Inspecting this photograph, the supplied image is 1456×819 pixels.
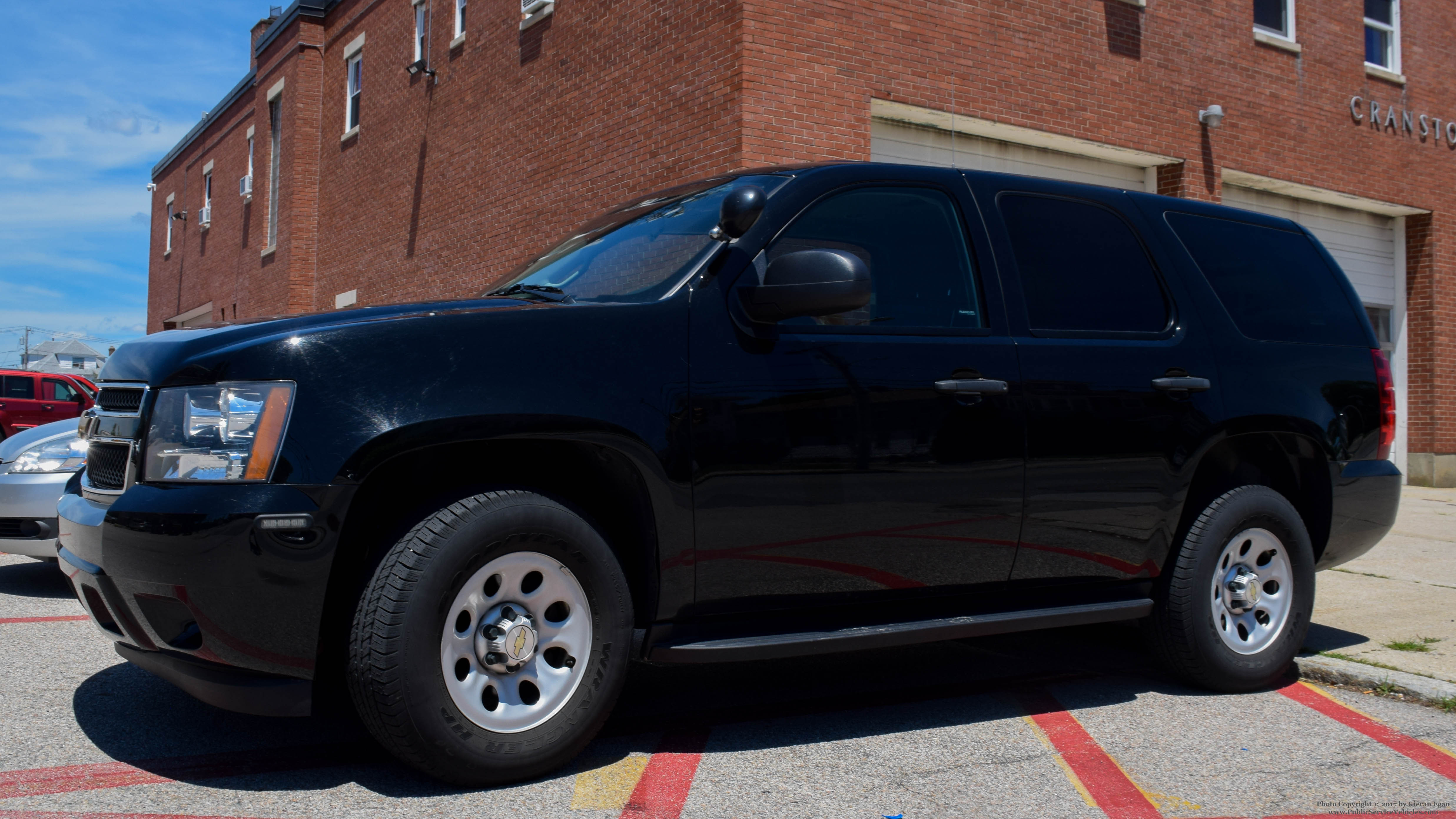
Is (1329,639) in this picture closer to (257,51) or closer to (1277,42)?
(1277,42)

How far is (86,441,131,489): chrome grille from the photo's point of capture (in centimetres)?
317

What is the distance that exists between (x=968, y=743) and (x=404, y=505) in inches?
77.7

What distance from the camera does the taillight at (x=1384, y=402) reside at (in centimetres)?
494

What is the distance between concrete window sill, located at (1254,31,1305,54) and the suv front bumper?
46.8 feet

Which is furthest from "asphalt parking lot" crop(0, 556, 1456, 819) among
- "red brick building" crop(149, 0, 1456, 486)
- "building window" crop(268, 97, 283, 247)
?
"building window" crop(268, 97, 283, 247)

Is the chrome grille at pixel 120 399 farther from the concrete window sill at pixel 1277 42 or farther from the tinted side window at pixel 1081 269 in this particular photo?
the concrete window sill at pixel 1277 42

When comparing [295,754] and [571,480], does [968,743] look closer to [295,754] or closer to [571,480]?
[571,480]

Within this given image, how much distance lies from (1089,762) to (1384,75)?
15406mm

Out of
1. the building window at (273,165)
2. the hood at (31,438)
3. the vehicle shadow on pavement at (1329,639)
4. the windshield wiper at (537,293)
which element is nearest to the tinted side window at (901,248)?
the windshield wiper at (537,293)

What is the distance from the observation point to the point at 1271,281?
4879 millimetres

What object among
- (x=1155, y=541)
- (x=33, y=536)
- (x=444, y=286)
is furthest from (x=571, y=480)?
(x=444, y=286)

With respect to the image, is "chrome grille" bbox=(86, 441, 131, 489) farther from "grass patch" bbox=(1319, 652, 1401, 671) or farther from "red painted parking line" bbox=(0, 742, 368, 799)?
"grass patch" bbox=(1319, 652, 1401, 671)

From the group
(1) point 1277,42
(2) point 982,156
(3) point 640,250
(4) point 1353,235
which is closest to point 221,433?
(3) point 640,250

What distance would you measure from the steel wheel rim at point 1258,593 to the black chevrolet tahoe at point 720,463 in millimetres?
13
